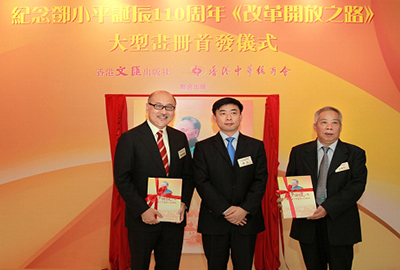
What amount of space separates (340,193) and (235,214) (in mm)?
823

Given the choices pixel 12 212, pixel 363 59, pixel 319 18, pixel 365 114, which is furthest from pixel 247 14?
pixel 12 212

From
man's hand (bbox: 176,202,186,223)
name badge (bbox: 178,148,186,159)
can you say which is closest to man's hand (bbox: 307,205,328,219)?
man's hand (bbox: 176,202,186,223)

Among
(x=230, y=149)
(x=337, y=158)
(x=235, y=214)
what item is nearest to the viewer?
(x=235, y=214)

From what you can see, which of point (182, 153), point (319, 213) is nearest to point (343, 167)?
point (319, 213)

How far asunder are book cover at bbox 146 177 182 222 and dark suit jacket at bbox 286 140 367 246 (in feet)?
3.33

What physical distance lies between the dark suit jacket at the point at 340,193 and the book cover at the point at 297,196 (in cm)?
10

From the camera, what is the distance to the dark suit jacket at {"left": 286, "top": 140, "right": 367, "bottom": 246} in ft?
7.82

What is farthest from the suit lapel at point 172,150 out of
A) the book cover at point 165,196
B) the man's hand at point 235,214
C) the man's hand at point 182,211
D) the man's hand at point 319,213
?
the man's hand at point 319,213

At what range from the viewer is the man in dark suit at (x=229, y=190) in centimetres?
243

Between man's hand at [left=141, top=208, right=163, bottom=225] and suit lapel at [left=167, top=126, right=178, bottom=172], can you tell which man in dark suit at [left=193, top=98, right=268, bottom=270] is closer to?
suit lapel at [left=167, top=126, right=178, bottom=172]

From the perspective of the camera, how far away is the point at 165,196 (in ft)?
7.86

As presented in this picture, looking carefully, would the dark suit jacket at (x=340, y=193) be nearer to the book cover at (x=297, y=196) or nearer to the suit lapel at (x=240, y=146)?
the book cover at (x=297, y=196)

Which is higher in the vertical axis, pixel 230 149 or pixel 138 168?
pixel 230 149

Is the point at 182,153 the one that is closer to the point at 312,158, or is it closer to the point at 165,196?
the point at 165,196
